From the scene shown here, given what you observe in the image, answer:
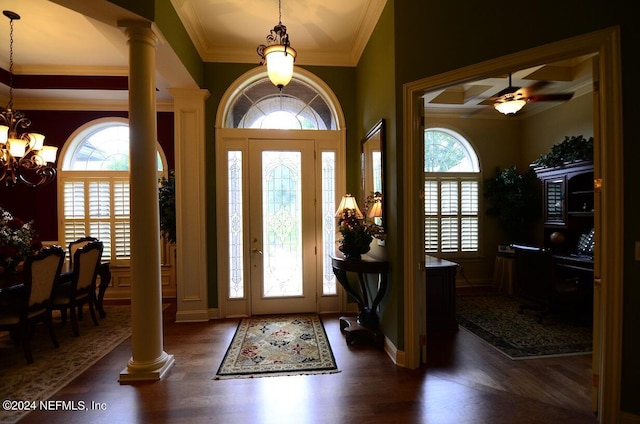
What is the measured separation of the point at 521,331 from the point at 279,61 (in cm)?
401

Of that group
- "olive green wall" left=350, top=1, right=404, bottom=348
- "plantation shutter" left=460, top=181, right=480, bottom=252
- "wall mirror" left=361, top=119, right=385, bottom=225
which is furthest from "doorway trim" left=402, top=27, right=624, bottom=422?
"plantation shutter" left=460, top=181, right=480, bottom=252

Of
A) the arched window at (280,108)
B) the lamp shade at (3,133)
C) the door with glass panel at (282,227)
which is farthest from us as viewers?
the arched window at (280,108)

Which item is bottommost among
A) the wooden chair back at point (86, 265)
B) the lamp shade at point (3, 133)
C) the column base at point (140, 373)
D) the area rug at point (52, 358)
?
the area rug at point (52, 358)

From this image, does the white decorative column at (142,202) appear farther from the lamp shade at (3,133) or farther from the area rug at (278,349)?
the lamp shade at (3,133)

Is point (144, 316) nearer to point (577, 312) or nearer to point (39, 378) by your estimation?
point (39, 378)

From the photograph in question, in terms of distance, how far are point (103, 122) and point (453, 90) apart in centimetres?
611

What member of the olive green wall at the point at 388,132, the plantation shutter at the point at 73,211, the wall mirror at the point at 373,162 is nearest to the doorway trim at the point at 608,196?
the olive green wall at the point at 388,132

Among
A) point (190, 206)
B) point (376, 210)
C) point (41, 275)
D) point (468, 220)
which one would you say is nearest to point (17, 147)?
point (41, 275)

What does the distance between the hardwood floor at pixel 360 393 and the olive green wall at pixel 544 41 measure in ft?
2.12

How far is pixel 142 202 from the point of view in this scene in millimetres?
2664

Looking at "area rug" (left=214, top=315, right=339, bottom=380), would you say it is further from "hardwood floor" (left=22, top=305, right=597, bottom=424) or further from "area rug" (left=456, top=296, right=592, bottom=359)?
"area rug" (left=456, top=296, right=592, bottom=359)

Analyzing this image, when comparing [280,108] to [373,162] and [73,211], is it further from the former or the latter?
[73,211]

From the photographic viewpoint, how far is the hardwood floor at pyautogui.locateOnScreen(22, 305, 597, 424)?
2189 millimetres

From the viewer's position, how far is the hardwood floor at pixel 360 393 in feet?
7.18
